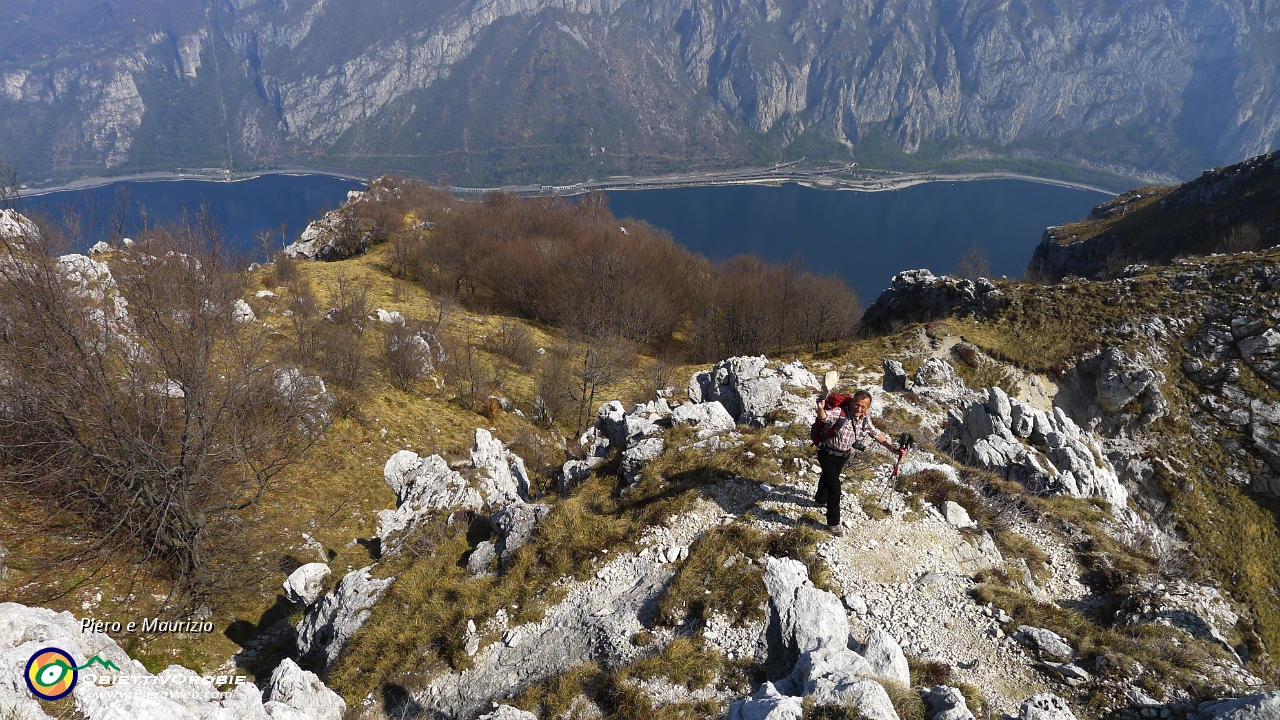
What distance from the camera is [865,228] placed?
153 metres

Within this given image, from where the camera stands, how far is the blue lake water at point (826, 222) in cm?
12281

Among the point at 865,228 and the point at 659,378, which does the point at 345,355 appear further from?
the point at 865,228

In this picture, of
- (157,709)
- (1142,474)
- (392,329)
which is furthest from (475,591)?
(1142,474)

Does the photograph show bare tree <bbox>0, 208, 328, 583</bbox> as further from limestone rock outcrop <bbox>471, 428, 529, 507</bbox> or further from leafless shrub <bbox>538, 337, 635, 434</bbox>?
leafless shrub <bbox>538, 337, 635, 434</bbox>

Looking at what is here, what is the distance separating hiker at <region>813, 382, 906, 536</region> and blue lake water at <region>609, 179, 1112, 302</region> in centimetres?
10312

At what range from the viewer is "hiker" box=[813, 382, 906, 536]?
30.5 ft

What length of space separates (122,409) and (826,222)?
167 m

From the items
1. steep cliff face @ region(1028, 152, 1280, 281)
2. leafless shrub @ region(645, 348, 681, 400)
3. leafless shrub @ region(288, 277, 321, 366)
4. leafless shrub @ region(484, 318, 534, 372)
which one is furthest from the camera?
steep cliff face @ region(1028, 152, 1280, 281)

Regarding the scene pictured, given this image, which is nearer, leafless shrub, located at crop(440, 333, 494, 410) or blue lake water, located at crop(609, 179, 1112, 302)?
leafless shrub, located at crop(440, 333, 494, 410)

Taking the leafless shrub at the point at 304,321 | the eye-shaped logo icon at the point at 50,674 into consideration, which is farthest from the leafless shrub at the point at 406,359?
the eye-shaped logo icon at the point at 50,674

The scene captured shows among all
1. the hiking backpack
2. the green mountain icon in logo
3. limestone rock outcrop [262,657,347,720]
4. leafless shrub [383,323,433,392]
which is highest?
the hiking backpack

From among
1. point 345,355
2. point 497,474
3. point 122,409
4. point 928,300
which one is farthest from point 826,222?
point 122,409

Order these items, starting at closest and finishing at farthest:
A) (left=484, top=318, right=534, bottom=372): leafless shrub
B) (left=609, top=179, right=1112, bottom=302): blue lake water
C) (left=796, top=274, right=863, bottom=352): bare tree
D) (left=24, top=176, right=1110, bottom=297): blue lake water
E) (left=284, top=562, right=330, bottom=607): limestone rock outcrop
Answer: (left=284, top=562, right=330, bottom=607): limestone rock outcrop < (left=484, top=318, right=534, bottom=372): leafless shrub < (left=796, top=274, right=863, bottom=352): bare tree < (left=609, top=179, right=1112, bottom=302): blue lake water < (left=24, top=176, right=1110, bottom=297): blue lake water

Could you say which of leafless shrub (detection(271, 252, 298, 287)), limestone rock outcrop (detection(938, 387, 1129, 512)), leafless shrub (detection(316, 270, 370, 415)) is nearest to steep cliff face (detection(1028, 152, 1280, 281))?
limestone rock outcrop (detection(938, 387, 1129, 512))
